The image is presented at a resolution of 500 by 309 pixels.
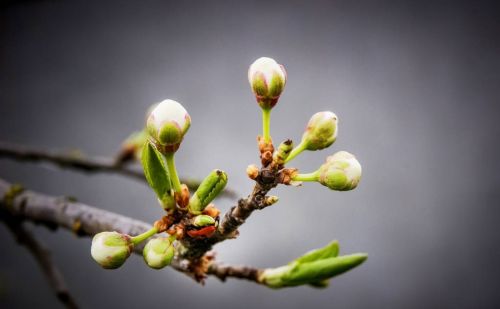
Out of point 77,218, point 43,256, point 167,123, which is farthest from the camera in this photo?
point 43,256

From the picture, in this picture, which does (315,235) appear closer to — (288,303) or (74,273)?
(288,303)

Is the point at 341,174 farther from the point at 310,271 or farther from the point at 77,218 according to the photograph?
the point at 77,218

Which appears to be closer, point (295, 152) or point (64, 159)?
point (295, 152)

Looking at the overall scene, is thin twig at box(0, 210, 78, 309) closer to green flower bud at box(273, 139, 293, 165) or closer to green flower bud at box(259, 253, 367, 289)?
green flower bud at box(259, 253, 367, 289)

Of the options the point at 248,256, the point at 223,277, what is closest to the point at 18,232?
the point at 223,277

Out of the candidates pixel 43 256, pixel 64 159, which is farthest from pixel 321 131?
pixel 64 159
